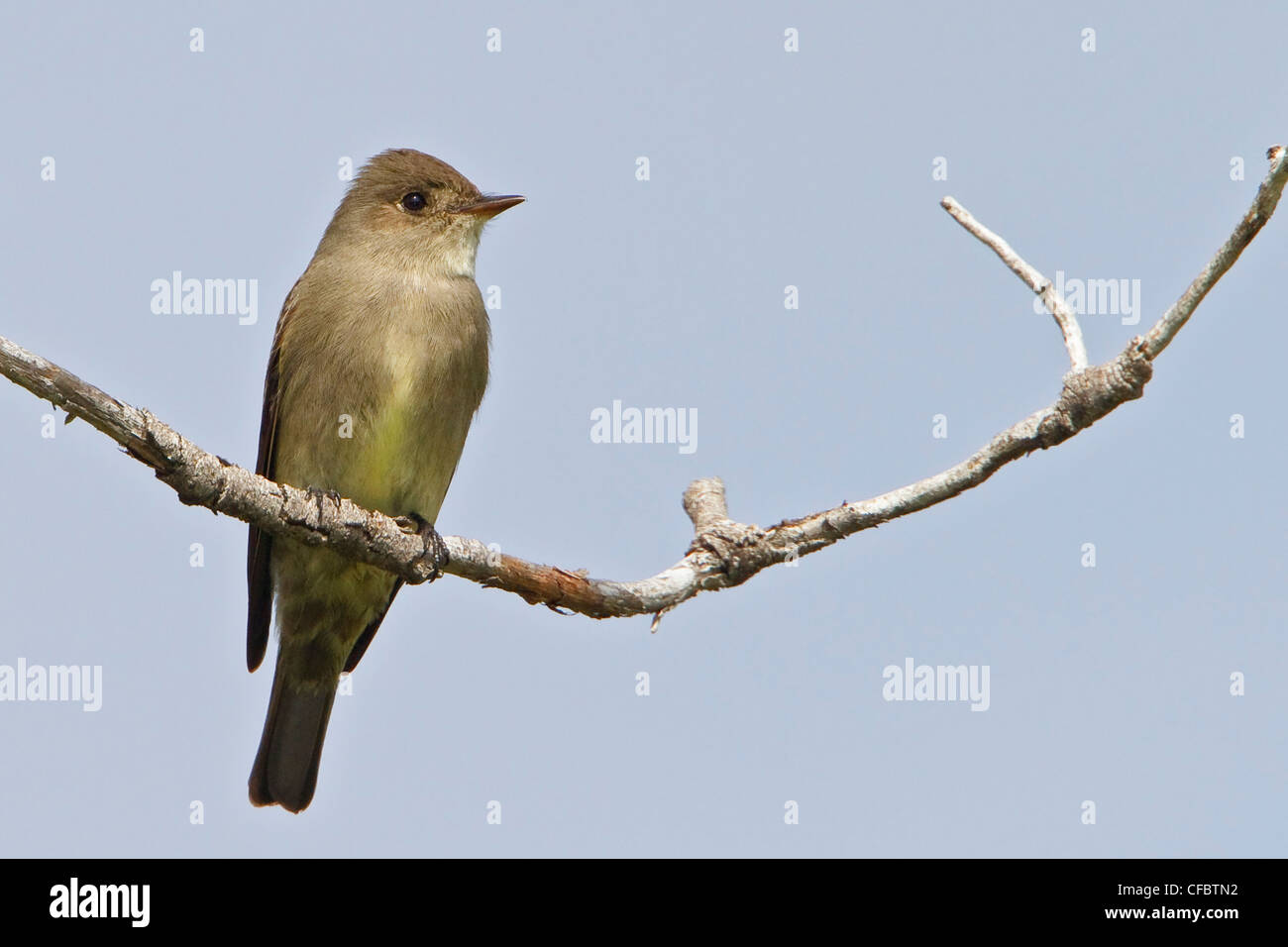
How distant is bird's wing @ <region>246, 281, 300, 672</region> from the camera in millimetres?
8445

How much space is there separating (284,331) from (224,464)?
11.2 ft

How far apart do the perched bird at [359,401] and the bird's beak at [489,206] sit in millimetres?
11

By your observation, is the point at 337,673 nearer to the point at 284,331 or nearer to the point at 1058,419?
the point at 284,331

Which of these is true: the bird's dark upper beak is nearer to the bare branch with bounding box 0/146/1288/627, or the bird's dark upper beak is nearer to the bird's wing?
the bird's wing

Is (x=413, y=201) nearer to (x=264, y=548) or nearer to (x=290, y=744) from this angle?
(x=264, y=548)

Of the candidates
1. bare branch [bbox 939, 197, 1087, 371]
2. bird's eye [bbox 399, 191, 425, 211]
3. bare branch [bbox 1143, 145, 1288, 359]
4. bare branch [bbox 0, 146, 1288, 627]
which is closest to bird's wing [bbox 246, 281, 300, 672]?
bird's eye [bbox 399, 191, 425, 211]

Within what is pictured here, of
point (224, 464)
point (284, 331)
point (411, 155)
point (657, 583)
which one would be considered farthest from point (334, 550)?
point (411, 155)

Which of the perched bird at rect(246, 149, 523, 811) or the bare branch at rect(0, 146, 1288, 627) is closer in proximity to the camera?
the bare branch at rect(0, 146, 1288, 627)

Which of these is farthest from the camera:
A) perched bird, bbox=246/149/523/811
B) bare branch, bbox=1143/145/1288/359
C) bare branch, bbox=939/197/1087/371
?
perched bird, bbox=246/149/523/811

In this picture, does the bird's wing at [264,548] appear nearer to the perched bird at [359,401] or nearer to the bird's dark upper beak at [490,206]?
the perched bird at [359,401]

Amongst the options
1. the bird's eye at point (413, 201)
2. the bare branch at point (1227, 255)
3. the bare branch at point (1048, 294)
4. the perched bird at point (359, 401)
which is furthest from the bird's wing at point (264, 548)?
the bare branch at point (1227, 255)

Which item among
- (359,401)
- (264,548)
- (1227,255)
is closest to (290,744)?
(264,548)

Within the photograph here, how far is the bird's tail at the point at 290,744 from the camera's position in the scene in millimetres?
8898

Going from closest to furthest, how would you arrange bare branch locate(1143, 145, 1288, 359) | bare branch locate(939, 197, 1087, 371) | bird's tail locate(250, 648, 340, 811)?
bare branch locate(1143, 145, 1288, 359) < bare branch locate(939, 197, 1087, 371) < bird's tail locate(250, 648, 340, 811)
